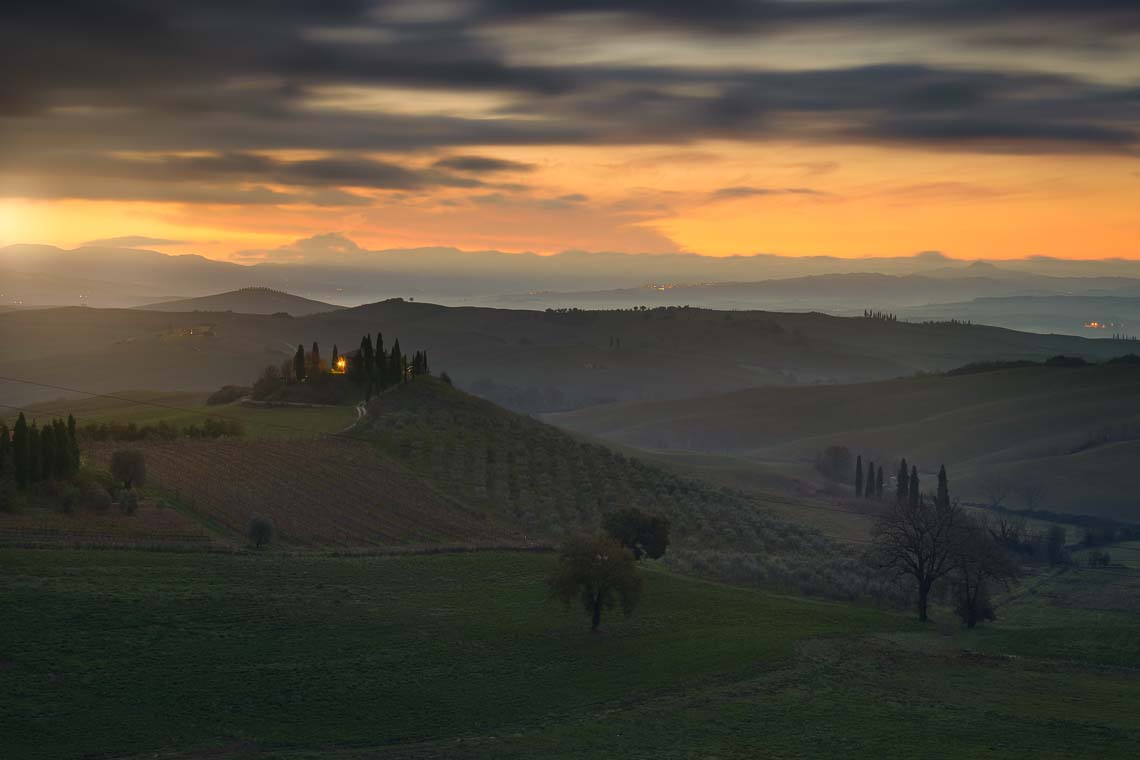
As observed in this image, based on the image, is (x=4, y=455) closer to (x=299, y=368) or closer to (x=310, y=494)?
(x=310, y=494)

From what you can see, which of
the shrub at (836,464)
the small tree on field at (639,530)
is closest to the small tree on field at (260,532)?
the small tree on field at (639,530)

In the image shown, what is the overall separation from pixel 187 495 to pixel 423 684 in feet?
100

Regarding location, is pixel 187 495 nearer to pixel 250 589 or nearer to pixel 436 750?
pixel 250 589

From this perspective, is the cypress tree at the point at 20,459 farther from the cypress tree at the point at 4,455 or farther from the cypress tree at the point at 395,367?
the cypress tree at the point at 395,367

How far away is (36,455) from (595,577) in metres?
32.2

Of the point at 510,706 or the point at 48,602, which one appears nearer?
the point at 510,706

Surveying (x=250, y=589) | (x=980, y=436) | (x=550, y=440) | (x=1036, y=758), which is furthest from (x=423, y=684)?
(x=980, y=436)

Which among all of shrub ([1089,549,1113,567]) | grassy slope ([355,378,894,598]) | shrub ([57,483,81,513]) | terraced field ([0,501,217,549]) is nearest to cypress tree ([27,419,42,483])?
shrub ([57,483,81,513])

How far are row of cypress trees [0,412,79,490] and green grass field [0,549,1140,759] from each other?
456 inches

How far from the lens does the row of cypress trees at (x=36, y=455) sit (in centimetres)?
5878

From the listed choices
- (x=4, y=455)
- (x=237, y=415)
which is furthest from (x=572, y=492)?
(x=4, y=455)

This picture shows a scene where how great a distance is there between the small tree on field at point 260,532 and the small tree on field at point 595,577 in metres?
18.0

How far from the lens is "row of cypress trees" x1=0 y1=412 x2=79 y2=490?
2314 inches

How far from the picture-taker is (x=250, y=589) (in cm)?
4888
